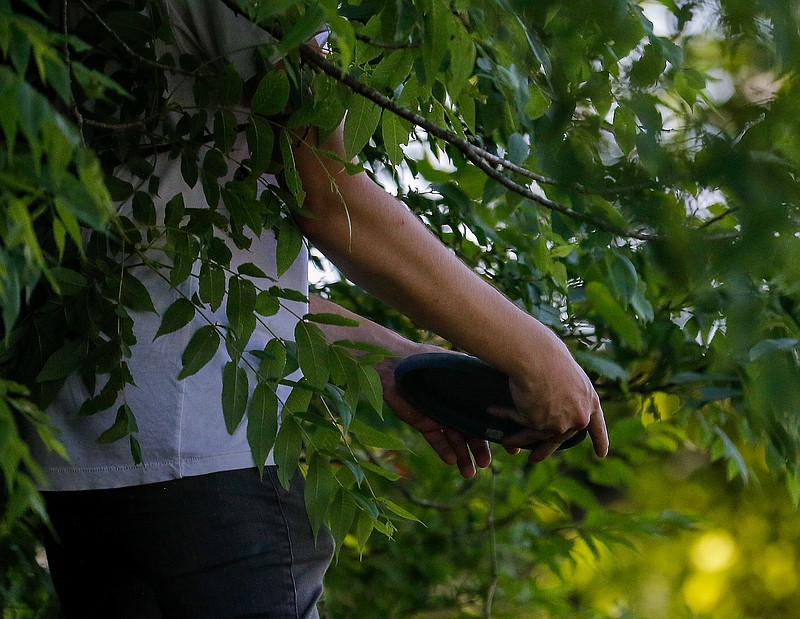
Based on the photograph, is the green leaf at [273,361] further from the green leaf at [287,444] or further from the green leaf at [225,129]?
the green leaf at [225,129]

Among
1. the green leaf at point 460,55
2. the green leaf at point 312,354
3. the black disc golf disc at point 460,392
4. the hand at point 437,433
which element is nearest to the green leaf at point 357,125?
the green leaf at point 460,55

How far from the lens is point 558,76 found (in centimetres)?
81

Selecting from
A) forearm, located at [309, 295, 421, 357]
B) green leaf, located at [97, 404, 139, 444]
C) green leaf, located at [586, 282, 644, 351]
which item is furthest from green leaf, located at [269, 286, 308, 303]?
green leaf, located at [586, 282, 644, 351]

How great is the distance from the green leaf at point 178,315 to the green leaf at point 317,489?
218 mm

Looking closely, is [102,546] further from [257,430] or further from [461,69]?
[461,69]

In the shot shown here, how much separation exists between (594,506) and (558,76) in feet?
5.65

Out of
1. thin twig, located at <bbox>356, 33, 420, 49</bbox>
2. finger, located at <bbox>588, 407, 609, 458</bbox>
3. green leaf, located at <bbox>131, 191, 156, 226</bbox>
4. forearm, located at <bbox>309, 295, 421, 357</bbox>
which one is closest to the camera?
thin twig, located at <bbox>356, 33, 420, 49</bbox>

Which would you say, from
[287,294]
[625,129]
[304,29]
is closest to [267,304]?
[287,294]

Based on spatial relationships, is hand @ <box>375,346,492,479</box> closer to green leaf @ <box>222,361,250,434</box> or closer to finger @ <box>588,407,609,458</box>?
finger @ <box>588,407,609,458</box>

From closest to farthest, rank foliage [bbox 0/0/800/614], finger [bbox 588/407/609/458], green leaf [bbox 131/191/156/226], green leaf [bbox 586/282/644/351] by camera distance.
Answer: foliage [bbox 0/0/800/614] → green leaf [bbox 131/191/156/226] → finger [bbox 588/407/609/458] → green leaf [bbox 586/282/644/351]

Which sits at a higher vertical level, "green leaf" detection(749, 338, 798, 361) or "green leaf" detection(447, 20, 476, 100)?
"green leaf" detection(447, 20, 476, 100)

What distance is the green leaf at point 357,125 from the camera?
3.81 ft

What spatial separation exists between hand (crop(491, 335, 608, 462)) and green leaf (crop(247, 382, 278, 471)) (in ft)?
1.19

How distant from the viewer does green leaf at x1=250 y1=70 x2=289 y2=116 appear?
112 cm
